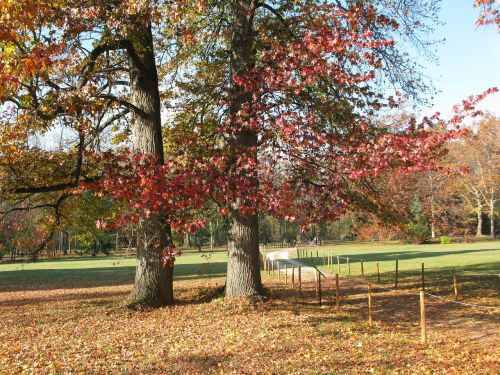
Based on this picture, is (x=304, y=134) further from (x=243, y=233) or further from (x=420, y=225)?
(x=420, y=225)

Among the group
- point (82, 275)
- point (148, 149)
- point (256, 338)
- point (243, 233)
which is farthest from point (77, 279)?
point (256, 338)

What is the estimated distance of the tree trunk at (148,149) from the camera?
13.3 meters

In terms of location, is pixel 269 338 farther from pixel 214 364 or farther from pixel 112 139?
pixel 112 139

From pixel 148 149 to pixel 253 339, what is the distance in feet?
22.1

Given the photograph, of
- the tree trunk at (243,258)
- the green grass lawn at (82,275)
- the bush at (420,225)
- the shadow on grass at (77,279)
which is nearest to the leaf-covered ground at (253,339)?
the tree trunk at (243,258)

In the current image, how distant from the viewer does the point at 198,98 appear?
1543 centimetres

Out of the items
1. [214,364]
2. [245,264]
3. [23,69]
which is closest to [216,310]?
[245,264]

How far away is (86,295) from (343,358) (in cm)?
1445

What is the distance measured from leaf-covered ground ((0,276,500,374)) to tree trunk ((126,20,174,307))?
2.12 feet

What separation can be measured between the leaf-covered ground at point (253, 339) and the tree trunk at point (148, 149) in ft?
2.12

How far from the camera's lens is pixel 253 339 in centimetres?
910

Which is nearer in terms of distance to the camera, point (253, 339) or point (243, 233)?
point (253, 339)

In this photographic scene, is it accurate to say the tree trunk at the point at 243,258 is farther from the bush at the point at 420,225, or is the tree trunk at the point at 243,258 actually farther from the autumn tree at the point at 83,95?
the bush at the point at 420,225

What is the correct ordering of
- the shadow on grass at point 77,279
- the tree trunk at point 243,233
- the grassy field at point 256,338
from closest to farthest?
the grassy field at point 256,338 < the tree trunk at point 243,233 < the shadow on grass at point 77,279
